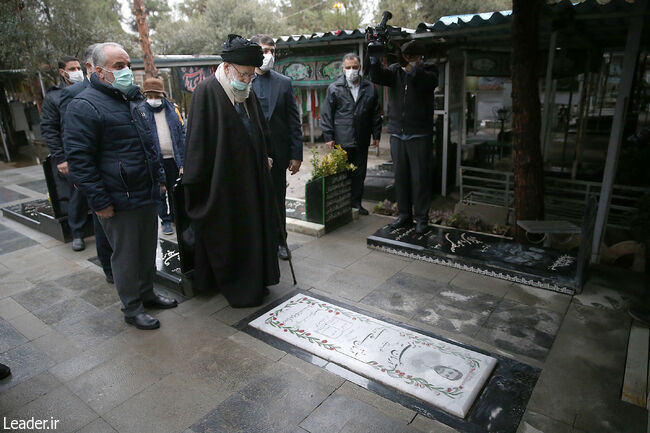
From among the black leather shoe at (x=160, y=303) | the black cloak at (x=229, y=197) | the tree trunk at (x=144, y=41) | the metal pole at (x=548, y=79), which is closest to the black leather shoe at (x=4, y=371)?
the black leather shoe at (x=160, y=303)

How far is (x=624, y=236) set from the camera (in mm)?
5055

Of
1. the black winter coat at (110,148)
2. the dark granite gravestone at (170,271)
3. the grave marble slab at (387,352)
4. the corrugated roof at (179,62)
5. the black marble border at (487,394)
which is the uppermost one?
the corrugated roof at (179,62)

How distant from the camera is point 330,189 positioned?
5332mm

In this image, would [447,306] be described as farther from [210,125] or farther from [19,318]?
[19,318]

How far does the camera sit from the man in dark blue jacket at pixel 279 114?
429 centimetres

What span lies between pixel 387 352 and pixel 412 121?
9.19 feet

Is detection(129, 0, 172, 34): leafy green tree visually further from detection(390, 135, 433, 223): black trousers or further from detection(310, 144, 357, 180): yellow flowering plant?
detection(390, 135, 433, 223): black trousers

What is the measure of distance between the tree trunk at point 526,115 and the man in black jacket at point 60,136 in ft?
15.1

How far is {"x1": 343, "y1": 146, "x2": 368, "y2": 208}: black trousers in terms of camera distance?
235 inches

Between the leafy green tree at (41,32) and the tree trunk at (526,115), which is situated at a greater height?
the leafy green tree at (41,32)

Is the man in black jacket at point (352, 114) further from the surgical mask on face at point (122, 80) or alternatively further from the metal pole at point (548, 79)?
the surgical mask on face at point (122, 80)

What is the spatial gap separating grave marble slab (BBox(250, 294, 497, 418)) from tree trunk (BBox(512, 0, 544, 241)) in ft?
7.94

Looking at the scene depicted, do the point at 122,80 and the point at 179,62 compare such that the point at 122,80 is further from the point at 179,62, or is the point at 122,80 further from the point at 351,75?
the point at 179,62

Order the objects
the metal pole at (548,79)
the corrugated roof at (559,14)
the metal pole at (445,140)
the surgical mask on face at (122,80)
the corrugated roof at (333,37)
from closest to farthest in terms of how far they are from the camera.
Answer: the surgical mask on face at (122,80), the corrugated roof at (559,14), the metal pole at (548,79), the metal pole at (445,140), the corrugated roof at (333,37)
